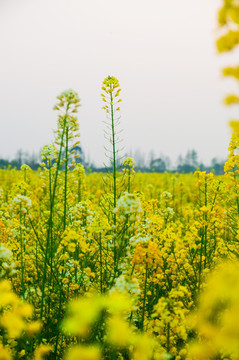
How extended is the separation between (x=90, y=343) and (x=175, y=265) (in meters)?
1.20

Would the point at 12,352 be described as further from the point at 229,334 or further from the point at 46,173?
the point at 229,334

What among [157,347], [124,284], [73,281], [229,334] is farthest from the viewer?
[73,281]

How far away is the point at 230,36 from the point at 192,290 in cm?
258

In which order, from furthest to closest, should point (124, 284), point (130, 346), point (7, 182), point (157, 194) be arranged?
1. point (7, 182)
2. point (157, 194)
3. point (130, 346)
4. point (124, 284)

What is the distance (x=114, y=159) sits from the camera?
10.2 ft

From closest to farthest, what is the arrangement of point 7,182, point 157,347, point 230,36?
point 230,36 < point 157,347 < point 7,182

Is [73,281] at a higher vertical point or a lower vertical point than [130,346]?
higher

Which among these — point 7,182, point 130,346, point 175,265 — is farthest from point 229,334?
point 7,182

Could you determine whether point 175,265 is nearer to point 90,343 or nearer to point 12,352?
point 90,343

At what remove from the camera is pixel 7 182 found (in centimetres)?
1054

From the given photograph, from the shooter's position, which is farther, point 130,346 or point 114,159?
point 114,159

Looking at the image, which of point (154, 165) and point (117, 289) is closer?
point (117, 289)

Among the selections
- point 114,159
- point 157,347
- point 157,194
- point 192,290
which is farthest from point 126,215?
point 157,194

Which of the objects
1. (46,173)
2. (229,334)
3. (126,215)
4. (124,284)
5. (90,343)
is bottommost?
(90,343)
